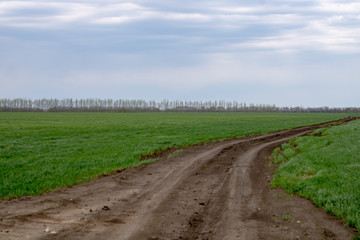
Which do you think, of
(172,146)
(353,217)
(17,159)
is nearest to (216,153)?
(172,146)

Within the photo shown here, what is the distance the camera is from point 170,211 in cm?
867

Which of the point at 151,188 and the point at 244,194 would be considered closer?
the point at 244,194

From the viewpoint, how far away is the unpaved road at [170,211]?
7152mm

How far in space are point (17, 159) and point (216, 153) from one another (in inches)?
426

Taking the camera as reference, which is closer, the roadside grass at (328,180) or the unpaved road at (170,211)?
the unpaved road at (170,211)

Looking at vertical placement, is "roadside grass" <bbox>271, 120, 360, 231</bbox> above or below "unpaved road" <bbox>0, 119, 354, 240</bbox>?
above

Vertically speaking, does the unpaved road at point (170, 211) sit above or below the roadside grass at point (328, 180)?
below

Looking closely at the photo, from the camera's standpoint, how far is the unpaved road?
7.15 metres

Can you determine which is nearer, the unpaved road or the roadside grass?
the unpaved road

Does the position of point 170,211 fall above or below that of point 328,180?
below

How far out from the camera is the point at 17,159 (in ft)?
58.7

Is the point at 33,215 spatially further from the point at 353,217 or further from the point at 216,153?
the point at 216,153

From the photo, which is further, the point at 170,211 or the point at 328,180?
the point at 328,180

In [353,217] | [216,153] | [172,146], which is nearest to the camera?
[353,217]
